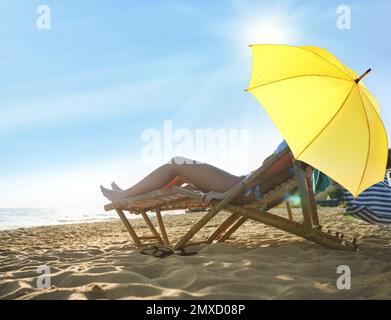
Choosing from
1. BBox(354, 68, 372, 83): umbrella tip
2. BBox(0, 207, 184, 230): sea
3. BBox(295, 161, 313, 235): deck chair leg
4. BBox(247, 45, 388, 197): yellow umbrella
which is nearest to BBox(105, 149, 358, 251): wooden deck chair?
BBox(295, 161, 313, 235): deck chair leg

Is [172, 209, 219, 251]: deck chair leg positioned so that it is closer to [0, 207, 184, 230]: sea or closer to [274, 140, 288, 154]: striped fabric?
[274, 140, 288, 154]: striped fabric

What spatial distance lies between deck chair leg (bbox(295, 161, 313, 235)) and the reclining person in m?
0.25

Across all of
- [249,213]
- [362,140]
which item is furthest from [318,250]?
[362,140]

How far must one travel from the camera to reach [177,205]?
3791 millimetres

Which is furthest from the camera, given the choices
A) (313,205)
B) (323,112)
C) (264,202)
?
(313,205)

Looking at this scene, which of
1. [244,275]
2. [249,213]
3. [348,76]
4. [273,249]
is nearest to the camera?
[244,275]

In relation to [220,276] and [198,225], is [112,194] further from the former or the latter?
→ [220,276]

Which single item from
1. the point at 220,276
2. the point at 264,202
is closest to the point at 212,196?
the point at 264,202

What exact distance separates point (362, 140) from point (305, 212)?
2.52 ft

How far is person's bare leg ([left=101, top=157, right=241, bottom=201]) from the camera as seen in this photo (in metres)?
3.33

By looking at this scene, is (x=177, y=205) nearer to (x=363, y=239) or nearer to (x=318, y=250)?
(x=318, y=250)

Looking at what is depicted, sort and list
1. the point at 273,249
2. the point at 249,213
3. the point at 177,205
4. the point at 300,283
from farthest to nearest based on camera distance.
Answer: the point at 177,205 < the point at 273,249 < the point at 249,213 < the point at 300,283

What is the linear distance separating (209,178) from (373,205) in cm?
158

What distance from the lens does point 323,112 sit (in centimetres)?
259
